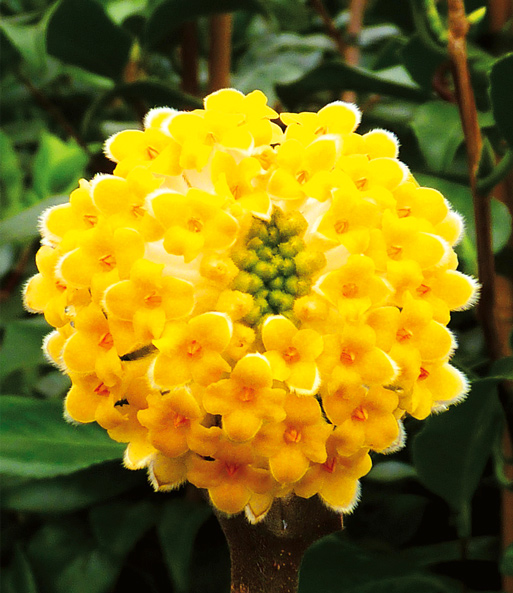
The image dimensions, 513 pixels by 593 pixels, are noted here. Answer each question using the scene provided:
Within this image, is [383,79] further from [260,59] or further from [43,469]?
[43,469]

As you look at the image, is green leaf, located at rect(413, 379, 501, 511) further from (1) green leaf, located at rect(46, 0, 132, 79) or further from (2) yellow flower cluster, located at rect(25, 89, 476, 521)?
(1) green leaf, located at rect(46, 0, 132, 79)

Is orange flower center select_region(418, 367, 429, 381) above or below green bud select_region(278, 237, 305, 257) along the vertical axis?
below

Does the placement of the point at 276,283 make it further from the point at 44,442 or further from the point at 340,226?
the point at 44,442

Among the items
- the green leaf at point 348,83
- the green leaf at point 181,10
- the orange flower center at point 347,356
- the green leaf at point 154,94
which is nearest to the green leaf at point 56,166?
the green leaf at point 154,94

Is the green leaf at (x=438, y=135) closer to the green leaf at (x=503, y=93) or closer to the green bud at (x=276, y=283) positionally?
the green leaf at (x=503, y=93)

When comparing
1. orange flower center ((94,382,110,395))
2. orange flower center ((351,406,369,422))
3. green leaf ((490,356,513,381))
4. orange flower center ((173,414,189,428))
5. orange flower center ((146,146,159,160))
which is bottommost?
green leaf ((490,356,513,381))

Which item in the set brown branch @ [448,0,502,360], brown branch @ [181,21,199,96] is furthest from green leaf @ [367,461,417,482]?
brown branch @ [181,21,199,96]
